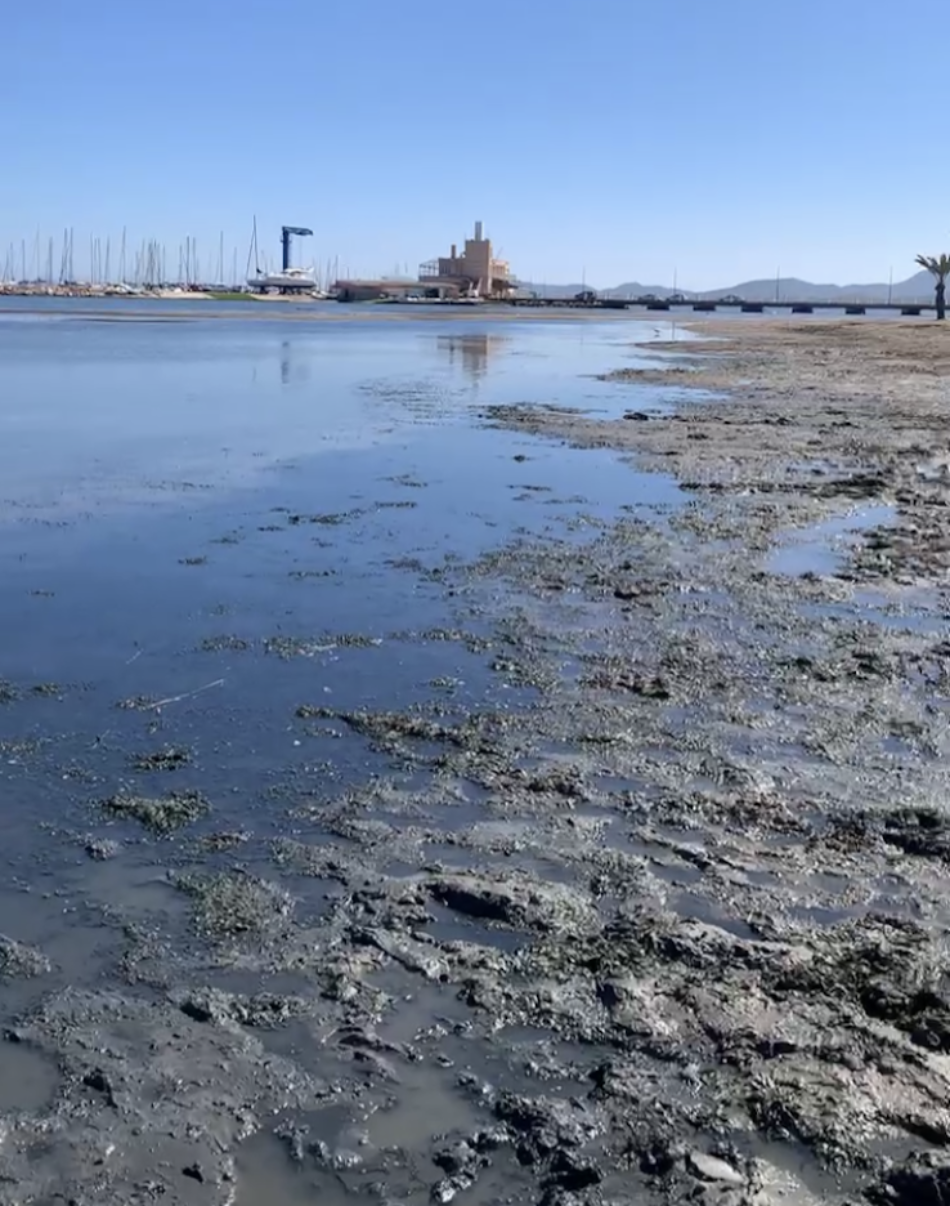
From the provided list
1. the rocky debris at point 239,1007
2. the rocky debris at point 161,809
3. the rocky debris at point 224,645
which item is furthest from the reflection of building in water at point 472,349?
the rocky debris at point 239,1007

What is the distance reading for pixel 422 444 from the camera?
2181 cm

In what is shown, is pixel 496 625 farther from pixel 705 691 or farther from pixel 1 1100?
pixel 1 1100

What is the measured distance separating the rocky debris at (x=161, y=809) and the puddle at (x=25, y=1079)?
5.88 feet

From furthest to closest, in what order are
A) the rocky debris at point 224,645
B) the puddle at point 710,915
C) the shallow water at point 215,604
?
the rocky debris at point 224,645, the shallow water at point 215,604, the puddle at point 710,915

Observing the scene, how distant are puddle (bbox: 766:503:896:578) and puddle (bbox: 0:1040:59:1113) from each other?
8.79 m

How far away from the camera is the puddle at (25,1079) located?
13.8 feet

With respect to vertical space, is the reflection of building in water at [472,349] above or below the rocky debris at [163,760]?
above

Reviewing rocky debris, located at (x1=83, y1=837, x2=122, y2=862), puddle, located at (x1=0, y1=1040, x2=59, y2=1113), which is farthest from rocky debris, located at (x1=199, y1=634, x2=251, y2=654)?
puddle, located at (x1=0, y1=1040, x2=59, y2=1113)

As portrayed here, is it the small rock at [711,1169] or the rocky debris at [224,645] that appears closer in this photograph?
the small rock at [711,1169]

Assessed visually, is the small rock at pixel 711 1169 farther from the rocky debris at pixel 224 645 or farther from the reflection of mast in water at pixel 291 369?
the reflection of mast in water at pixel 291 369

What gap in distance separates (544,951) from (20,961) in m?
2.13

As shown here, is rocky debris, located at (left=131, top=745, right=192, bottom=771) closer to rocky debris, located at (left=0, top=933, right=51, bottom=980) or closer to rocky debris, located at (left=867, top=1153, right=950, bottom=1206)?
rocky debris, located at (left=0, top=933, right=51, bottom=980)

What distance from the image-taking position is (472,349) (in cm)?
5784

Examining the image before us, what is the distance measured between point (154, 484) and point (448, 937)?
1267cm
